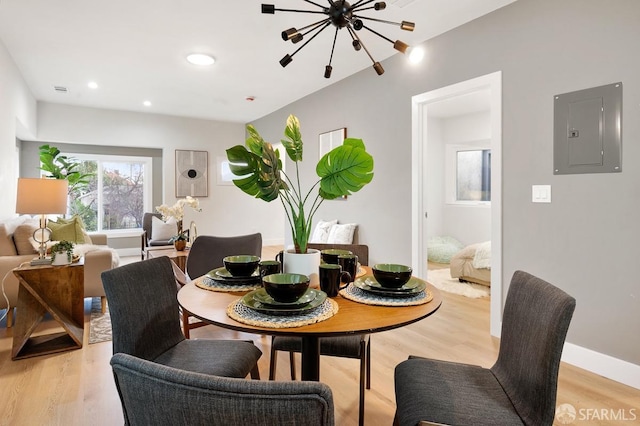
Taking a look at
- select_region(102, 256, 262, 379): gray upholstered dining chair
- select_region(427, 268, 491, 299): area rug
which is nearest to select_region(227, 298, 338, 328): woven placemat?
select_region(102, 256, 262, 379): gray upholstered dining chair

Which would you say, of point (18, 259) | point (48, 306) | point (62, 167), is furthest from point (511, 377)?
point (62, 167)

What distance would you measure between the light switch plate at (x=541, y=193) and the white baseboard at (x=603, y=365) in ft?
3.30

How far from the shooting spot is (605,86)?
2.34 meters

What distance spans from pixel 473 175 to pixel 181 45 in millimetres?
5223

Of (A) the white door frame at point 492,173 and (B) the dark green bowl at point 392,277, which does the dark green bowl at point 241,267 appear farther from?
(A) the white door frame at point 492,173

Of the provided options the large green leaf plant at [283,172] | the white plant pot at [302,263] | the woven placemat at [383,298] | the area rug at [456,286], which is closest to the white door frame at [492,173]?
the area rug at [456,286]

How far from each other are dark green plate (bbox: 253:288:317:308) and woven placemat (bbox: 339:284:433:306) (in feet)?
0.52

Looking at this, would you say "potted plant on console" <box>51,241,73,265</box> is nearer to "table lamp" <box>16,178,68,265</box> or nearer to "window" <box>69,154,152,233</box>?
"table lamp" <box>16,178,68,265</box>

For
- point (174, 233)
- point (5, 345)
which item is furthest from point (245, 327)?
point (174, 233)

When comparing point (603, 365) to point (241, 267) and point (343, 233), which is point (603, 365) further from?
point (343, 233)

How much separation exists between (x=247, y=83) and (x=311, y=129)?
3.60 feet

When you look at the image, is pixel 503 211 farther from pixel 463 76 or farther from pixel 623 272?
pixel 463 76

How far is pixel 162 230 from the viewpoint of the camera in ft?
18.7

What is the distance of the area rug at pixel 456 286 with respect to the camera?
4234mm
